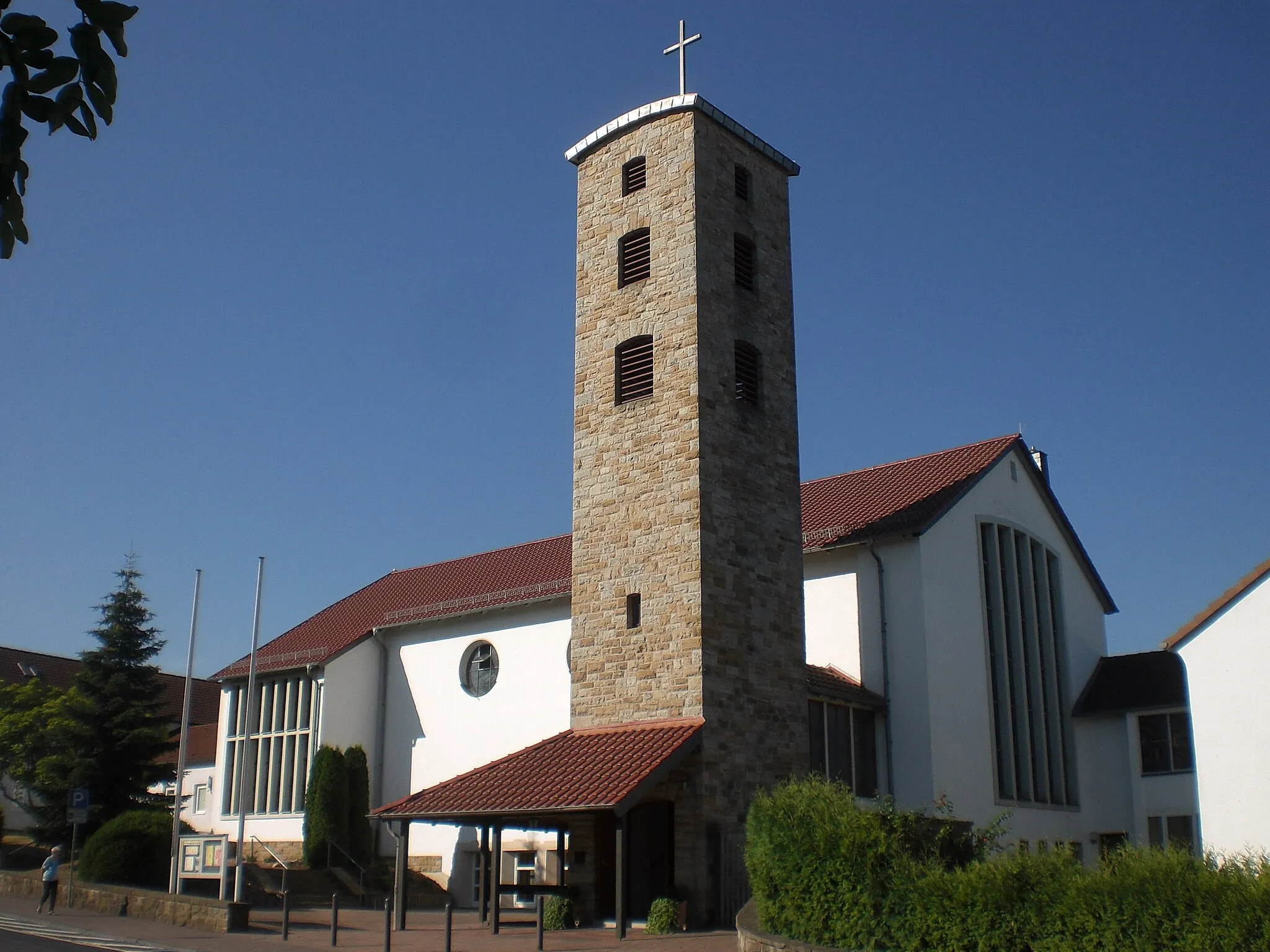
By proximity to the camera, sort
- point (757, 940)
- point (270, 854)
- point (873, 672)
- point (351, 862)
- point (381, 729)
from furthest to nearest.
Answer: point (381, 729)
point (270, 854)
point (351, 862)
point (873, 672)
point (757, 940)

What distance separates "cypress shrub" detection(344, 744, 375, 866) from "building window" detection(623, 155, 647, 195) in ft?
55.6

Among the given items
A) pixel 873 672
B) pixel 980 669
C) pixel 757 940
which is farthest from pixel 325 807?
pixel 757 940

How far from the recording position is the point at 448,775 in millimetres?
33719

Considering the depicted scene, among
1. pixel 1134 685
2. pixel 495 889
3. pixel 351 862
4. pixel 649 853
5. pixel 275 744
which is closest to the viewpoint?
pixel 495 889

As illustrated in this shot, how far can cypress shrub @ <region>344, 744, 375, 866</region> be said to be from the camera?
110 ft

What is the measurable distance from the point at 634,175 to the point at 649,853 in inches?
560

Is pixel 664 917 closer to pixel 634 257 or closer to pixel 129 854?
pixel 129 854

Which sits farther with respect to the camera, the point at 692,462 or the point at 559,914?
the point at 692,462

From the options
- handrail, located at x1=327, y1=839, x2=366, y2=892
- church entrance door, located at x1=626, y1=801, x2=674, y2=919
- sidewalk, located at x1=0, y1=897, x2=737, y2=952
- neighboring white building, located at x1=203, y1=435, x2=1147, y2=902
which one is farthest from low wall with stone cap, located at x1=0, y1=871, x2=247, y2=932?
neighboring white building, located at x1=203, y1=435, x2=1147, y2=902

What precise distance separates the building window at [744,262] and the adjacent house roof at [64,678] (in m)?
38.1

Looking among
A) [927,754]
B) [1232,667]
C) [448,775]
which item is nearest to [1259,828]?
[1232,667]

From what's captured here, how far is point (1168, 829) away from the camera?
94.2 ft

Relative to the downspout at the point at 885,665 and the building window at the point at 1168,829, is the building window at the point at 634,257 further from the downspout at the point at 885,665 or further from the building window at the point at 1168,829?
the building window at the point at 1168,829

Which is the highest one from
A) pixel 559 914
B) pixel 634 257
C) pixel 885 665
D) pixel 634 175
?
pixel 634 175
